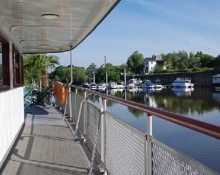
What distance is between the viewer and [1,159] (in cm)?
389

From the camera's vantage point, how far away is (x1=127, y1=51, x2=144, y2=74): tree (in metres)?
123

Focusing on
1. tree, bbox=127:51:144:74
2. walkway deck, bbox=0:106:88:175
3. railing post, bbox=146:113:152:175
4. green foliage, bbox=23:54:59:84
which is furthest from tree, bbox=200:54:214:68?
railing post, bbox=146:113:152:175

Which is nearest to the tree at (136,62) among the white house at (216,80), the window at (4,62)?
the white house at (216,80)

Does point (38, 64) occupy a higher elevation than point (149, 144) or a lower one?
higher

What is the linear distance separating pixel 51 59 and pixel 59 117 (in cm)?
1236

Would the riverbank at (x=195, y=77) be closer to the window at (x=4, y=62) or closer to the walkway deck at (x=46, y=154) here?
the walkway deck at (x=46, y=154)

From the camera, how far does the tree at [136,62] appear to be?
→ 12281 centimetres

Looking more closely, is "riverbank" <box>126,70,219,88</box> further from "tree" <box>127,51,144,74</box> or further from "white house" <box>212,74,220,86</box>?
"tree" <box>127,51,144,74</box>

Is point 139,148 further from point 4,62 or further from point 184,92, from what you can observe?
point 184,92

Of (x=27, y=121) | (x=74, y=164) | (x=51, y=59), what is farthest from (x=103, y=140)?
(x=51, y=59)

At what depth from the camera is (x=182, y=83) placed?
78625 mm

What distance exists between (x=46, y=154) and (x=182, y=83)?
7669 centimetres

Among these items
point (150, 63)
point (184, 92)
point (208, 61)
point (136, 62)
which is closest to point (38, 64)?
point (184, 92)

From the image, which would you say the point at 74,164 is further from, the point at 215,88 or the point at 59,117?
the point at 215,88
